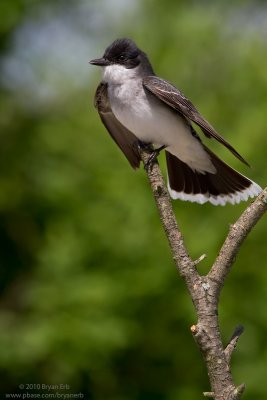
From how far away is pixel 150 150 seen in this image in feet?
15.2

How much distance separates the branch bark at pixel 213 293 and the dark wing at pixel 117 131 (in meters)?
1.69

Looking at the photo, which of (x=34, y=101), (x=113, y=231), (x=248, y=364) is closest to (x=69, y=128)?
(x=34, y=101)

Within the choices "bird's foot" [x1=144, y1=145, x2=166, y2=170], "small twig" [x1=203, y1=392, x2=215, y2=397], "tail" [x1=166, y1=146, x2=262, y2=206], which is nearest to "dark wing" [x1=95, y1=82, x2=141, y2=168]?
"tail" [x1=166, y1=146, x2=262, y2=206]

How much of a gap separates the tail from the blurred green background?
2.19 ft

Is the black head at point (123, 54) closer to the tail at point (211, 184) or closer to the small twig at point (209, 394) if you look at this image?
the tail at point (211, 184)

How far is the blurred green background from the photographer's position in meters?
5.61

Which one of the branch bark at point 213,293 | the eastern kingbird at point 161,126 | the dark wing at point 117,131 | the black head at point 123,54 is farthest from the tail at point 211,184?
the branch bark at point 213,293

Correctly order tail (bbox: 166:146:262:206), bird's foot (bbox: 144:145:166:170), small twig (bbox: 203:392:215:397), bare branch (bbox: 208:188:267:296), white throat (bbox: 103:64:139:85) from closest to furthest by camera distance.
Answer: small twig (bbox: 203:392:215:397)
bare branch (bbox: 208:188:267:296)
bird's foot (bbox: 144:145:166:170)
tail (bbox: 166:146:262:206)
white throat (bbox: 103:64:139:85)

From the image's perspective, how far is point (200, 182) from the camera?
16.6ft

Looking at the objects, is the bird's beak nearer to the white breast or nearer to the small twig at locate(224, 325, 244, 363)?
the white breast

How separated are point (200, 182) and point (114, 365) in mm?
1509

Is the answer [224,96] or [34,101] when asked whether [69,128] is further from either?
[224,96]

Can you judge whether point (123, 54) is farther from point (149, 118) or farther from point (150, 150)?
point (150, 150)

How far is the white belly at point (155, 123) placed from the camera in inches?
190
